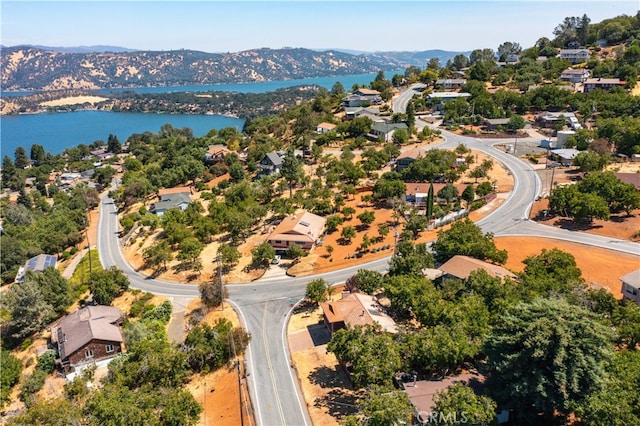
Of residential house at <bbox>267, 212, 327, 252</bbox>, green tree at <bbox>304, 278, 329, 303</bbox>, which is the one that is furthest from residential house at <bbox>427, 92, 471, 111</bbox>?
green tree at <bbox>304, 278, 329, 303</bbox>

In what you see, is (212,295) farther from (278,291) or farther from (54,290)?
(54,290)

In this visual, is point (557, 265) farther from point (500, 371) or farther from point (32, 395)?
point (32, 395)

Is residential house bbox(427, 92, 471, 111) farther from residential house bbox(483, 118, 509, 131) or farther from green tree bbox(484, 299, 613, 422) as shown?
green tree bbox(484, 299, 613, 422)

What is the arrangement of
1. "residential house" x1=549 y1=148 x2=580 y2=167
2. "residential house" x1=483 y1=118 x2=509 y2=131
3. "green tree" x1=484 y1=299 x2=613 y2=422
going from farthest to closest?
"residential house" x1=483 y1=118 x2=509 y2=131
"residential house" x1=549 y1=148 x2=580 y2=167
"green tree" x1=484 y1=299 x2=613 y2=422

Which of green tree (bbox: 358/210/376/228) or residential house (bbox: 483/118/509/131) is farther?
residential house (bbox: 483/118/509/131)

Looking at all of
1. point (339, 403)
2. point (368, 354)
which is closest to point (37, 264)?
point (339, 403)

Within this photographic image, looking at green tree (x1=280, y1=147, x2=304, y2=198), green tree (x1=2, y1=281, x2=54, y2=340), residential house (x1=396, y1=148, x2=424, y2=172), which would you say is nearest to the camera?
green tree (x1=2, y1=281, x2=54, y2=340)

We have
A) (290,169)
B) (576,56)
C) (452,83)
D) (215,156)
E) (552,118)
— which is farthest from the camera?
(452,83)
